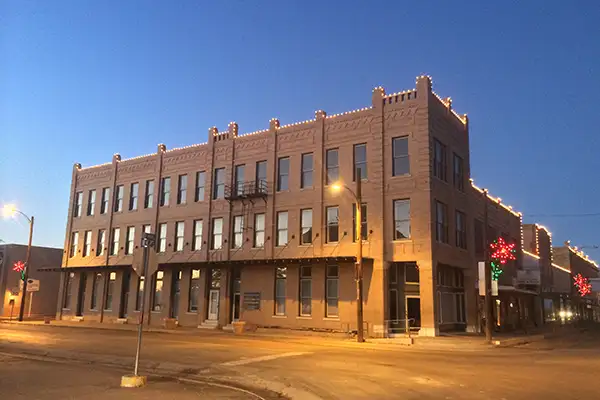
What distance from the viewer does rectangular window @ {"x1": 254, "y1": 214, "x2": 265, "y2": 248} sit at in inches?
1425

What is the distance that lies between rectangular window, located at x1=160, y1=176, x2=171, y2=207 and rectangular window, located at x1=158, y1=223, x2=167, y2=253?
1732 millimetres

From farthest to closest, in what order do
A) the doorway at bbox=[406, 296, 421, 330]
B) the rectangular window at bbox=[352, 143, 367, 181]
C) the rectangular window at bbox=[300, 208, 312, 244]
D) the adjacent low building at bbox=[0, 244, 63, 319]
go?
the adjacent low building at bbox=[0, 244, 63, 319] → the rectangular window at bbox=[300, 208, 312, 244] → the rectangular window at bbox=[352, 143, 367, 181] → the doorway at bbox=[406, 296, 421, 330]

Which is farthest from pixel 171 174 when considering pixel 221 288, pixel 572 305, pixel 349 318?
pixel 572 305

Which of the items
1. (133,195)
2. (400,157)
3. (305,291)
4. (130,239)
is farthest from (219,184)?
(400,157)

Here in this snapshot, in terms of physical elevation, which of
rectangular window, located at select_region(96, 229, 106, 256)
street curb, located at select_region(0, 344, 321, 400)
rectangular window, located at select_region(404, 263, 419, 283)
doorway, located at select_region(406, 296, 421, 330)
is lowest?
street curb, located at select_region(0, 344, 321, 400)

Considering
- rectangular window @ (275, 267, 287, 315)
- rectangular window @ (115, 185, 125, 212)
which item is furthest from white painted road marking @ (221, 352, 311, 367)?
rectangular window @ (115, 185, 125, 212)

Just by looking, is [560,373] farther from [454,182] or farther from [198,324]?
[198,324]

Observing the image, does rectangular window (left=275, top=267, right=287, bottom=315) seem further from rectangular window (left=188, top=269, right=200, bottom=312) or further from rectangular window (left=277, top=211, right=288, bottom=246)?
rectangular window (left=188, top=269, right=200, bottom=312)

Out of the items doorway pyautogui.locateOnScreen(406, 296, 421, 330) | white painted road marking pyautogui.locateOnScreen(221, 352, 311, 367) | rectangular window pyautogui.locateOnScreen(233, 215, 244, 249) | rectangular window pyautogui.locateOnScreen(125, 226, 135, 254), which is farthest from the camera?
rectangular window pyautogui.locateOnScreen(125, 226, 135, 254)

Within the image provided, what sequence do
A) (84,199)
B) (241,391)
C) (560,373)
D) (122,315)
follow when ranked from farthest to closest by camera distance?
(84,199) → (122,315) → (560,373) → (241,391)

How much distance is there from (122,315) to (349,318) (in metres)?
20.2

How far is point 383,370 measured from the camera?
14.8m

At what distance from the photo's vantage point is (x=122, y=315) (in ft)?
138

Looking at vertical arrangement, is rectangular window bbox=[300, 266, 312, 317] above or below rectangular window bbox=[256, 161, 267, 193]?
below
